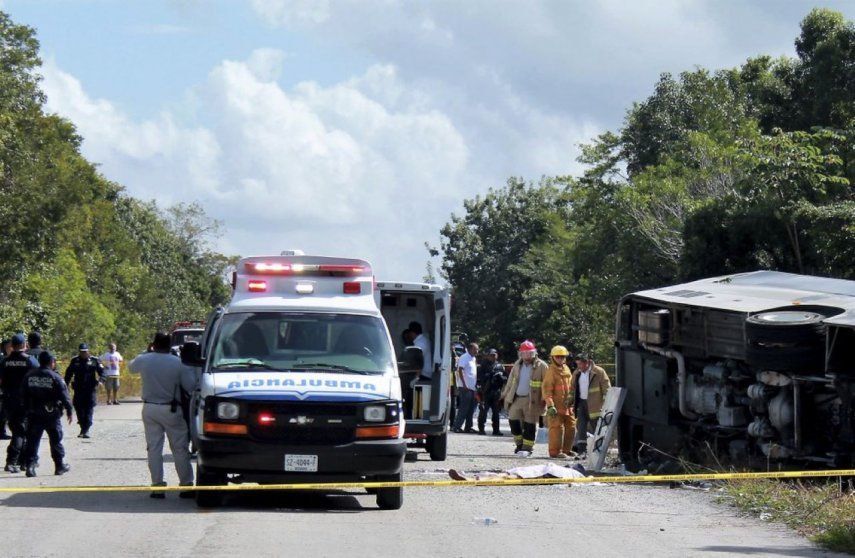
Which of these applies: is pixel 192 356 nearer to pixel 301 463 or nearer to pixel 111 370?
pixel 301 463

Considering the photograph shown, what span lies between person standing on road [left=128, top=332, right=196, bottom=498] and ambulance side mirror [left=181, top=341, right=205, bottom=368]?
10.2 inches

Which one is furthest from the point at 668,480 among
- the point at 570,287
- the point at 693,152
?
the point at 570,287

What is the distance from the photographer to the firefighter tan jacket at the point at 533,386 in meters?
21.3

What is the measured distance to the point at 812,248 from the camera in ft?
96.1

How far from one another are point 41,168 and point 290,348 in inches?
1411

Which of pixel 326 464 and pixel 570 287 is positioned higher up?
pixel 570 287

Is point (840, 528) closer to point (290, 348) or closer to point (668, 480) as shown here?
point (668, 480)

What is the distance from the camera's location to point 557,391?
2009 cm

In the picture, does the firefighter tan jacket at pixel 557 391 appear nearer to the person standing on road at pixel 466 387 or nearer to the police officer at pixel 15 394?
the person standing on road at pixel 466 387

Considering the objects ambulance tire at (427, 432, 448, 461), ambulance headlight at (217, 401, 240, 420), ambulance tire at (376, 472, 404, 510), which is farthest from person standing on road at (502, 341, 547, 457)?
ambulance headlight at (217, 401, 240, 420)

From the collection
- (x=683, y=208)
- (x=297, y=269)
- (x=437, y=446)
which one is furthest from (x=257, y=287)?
(x=683, y=208)

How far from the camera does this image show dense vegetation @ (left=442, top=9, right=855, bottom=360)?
1158 inches

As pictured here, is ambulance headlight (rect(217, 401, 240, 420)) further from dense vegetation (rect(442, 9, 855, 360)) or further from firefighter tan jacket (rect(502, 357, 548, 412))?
dense vegetation (rect(442, 9, 855, 360))

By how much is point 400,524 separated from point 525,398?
974 centimetres
